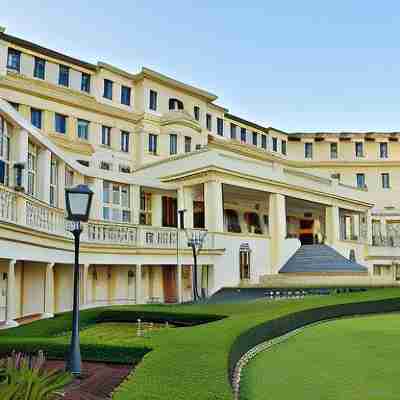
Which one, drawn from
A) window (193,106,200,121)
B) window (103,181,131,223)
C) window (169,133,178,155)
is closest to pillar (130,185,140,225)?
window (103,181,131,223)

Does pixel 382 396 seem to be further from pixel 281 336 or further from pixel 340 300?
pixel 340 300

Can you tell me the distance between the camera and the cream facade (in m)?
17.8

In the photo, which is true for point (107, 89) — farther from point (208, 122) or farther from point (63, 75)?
point (208, 122)

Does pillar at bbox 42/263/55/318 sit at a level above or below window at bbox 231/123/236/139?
below

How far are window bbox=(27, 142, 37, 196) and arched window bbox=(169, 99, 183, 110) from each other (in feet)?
73.9

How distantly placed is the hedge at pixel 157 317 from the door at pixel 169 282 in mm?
12732

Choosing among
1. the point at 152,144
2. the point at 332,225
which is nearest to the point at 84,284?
the point at 152,144

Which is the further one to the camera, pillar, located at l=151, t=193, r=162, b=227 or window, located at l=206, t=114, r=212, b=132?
window, located at l=206, t=114, r=212, b=132

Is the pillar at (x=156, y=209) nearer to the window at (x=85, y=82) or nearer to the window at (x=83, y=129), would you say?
the window at (x=83, y=129)

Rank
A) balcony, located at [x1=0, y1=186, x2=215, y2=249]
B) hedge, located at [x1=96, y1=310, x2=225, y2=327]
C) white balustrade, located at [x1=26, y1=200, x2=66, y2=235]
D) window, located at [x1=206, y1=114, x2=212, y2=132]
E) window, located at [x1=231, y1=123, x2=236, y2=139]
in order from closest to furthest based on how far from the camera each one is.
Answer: balcony, located at [x1=0, y1=186, x2=215, y2=249], white balustrade, located at [x1=26, y1=200, x2=66, y2=235], hedge, located at [x1=96, y1=310, x2=225, y2=327], window, located at [x1=206, y1=114, x2=212, y2=132], window, located at [x1=231, y1=123, x2=236, y2=139]

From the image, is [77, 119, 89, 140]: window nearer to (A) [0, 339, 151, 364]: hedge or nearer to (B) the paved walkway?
(A) [0, 339, 151, 364]: hedge

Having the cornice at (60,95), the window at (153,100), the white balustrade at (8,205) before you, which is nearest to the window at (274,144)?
the window at (153,100)

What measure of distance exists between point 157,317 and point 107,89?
24.9 meters

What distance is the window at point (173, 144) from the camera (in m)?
39.3
